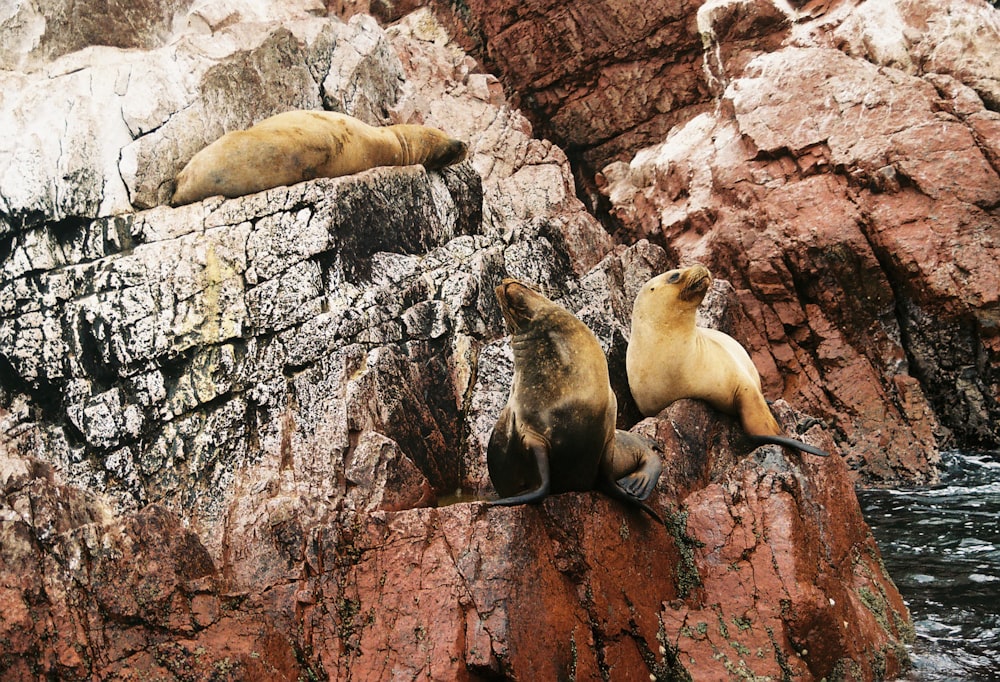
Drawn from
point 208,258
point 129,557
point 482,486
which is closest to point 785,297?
point 482,486

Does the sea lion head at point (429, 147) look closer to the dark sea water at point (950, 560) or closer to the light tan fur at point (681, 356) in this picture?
the light tan fur at point (681, 356)

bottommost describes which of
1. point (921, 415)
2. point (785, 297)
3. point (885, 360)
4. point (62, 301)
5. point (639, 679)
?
point (639, 679)

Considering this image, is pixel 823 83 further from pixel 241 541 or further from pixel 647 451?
pixel 241 541

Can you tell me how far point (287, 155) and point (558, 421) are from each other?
5259 millimetres

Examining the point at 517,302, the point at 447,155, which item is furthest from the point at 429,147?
the point at 517,302

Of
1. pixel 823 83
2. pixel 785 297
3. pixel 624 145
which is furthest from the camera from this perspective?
pixel 624 145

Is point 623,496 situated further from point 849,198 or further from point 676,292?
point 849,198

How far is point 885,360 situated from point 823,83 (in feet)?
11.2

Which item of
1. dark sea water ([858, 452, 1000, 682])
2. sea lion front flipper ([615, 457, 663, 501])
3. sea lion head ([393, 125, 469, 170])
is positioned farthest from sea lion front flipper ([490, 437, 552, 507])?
sea lion head ([393, 125, 469, 170])

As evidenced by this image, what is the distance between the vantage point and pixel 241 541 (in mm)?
4875

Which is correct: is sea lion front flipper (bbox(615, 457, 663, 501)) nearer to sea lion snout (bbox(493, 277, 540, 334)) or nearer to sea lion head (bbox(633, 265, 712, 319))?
sea lion snout (bbox(493, 277, 540, 334))

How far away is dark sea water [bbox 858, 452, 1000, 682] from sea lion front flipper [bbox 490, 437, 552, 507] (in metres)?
2.10

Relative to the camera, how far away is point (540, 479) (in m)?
4.66

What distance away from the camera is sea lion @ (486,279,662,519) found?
189 inches
